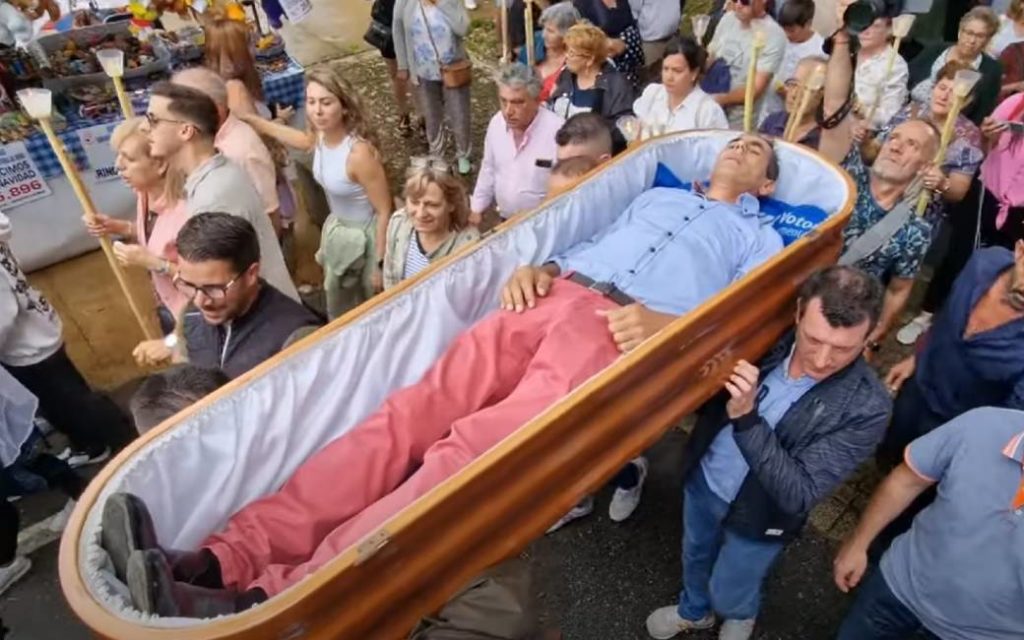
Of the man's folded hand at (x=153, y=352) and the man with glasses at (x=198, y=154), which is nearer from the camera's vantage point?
the man's folded hand at (x=153, y=352)

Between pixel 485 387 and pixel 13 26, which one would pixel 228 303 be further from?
pixel 13 26

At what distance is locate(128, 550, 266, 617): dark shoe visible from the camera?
1.45m

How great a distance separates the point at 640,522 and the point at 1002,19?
3402mm

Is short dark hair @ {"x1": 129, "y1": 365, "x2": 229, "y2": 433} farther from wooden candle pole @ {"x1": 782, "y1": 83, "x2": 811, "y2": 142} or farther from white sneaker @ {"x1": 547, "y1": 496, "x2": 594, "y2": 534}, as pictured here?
wooden candle pole @ {"x1": 782, "y1": 83, "x2": 811, "y2": 142}

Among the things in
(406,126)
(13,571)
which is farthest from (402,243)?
(406,126)

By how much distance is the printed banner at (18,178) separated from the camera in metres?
4.54

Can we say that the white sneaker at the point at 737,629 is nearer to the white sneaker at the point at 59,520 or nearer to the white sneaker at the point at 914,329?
the white sneaker at the point at 914,329

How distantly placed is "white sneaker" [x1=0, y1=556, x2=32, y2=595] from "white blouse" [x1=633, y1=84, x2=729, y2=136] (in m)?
3.23

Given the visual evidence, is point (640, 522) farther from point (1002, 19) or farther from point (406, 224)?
point (1002, 19)

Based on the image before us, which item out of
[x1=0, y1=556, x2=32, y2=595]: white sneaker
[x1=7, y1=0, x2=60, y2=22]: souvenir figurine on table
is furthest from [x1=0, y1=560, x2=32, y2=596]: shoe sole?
[x1=7, y1=0, x2=60, y2=22]: souvenir figurine on table

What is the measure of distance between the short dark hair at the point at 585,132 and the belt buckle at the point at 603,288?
88 cm

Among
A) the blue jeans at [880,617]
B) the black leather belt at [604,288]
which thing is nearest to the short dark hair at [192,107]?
the black leather belt at [604,288]

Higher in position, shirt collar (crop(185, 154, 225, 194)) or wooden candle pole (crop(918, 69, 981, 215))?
shirt collar (crop(185, 154, 225, 194))

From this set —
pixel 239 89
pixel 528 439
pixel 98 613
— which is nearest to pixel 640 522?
pixel 528 439
